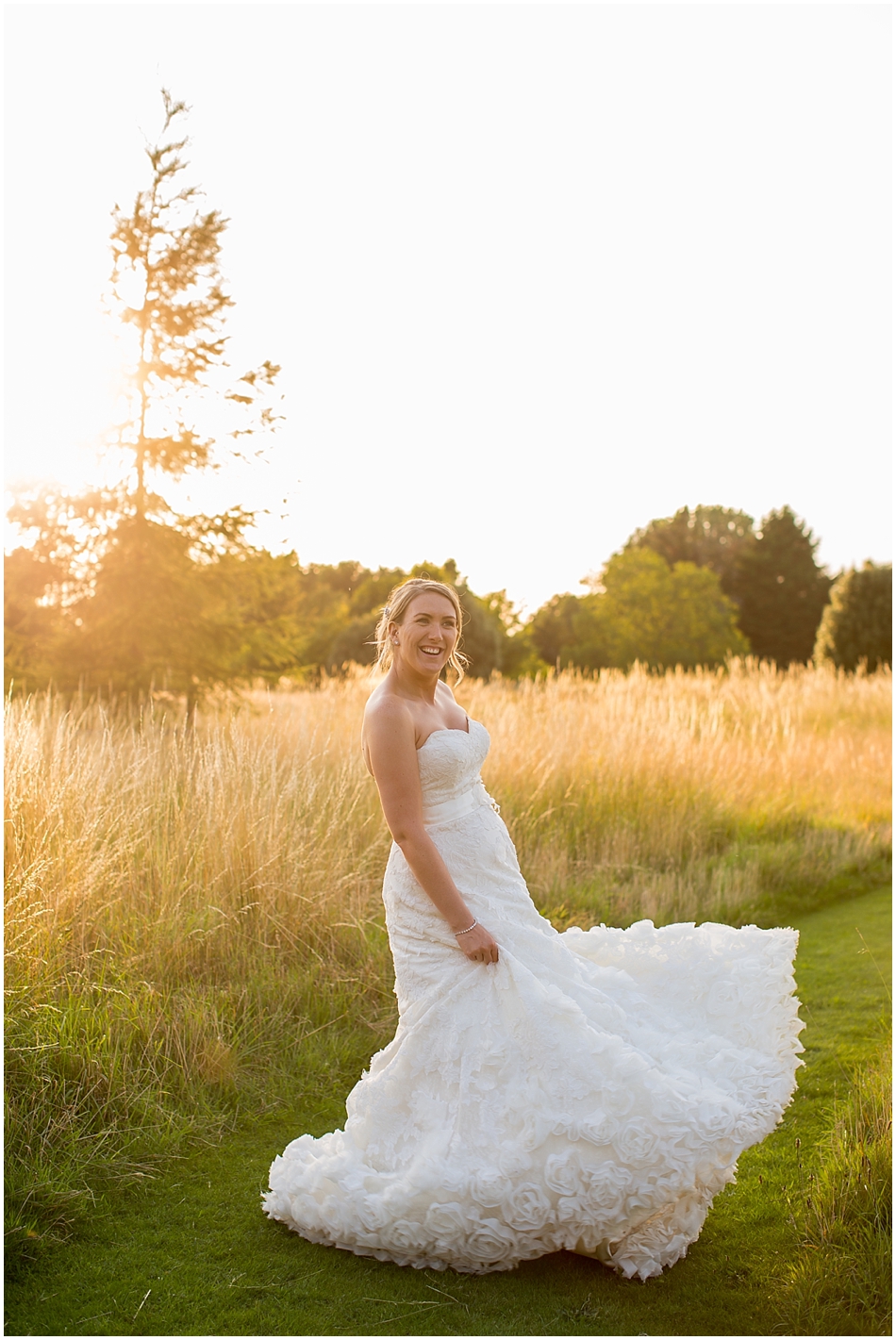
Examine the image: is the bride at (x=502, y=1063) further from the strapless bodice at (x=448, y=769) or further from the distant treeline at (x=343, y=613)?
the distant treeline at (x=343, y=613)

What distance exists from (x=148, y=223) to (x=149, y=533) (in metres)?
3.18

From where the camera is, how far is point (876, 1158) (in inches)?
115

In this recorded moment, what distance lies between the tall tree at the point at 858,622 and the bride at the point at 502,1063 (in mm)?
20094

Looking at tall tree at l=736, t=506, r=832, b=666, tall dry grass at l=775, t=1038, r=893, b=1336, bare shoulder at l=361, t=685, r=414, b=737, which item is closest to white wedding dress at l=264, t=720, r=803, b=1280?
bare shoulder at l=361, t=685, r=414, b=737

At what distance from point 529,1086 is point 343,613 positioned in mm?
17268

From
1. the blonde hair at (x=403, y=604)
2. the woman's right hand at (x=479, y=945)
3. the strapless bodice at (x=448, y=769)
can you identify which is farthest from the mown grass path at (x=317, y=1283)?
the blonde hair at (x=403, y=604)

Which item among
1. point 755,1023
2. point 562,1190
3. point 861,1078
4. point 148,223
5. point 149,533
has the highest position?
point 148,223

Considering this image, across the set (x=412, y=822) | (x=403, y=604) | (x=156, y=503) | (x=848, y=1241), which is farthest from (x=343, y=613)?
(x=848, y=1241)

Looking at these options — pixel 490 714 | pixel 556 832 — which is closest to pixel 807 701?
pixel 490 714

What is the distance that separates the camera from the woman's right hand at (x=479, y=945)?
2.78m

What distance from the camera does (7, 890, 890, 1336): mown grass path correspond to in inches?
102

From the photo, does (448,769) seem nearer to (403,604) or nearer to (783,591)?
(403,604)

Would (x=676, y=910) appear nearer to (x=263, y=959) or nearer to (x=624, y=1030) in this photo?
(x=263, y=959)

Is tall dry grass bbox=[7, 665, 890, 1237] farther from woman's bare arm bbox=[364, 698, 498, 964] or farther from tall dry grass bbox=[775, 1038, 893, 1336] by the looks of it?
tall dry grass bbox=[775, 1038, 893, 1336]
